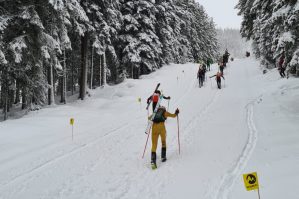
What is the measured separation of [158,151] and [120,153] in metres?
1.29

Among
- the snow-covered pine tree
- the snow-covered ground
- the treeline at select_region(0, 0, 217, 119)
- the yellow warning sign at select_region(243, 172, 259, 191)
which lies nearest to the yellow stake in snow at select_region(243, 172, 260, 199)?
the yellow warning sign at select_region(243, 172, 259, 191)

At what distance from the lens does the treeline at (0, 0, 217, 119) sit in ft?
52.1

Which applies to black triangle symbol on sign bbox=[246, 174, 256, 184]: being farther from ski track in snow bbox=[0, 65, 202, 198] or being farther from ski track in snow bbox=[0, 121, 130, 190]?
ski track in snow bbox=[0, 121, 130, 190]

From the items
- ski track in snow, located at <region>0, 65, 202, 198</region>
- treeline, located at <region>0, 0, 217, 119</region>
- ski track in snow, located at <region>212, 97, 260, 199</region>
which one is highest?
treeline, located at <region>0, 0, 217, 119</region>

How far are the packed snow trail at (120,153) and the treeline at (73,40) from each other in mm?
2663

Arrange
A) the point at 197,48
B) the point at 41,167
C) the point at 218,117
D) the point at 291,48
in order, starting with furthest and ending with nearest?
the point at 197,48
the point at 218,117
the point at 291,48
the point at 41,167

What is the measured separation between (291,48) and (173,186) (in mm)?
8711

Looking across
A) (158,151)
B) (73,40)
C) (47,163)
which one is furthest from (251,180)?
(73,40)

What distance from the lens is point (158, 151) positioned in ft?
35.4

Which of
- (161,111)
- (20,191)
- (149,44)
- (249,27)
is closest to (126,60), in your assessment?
(149,44)

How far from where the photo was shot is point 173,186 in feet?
24.7

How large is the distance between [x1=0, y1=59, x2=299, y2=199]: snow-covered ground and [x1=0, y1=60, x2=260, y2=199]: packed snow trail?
3cm

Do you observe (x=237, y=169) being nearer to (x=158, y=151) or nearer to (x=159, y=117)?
(x=159, y=117)

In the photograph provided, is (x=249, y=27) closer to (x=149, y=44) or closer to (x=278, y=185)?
(x=149, y=44)
